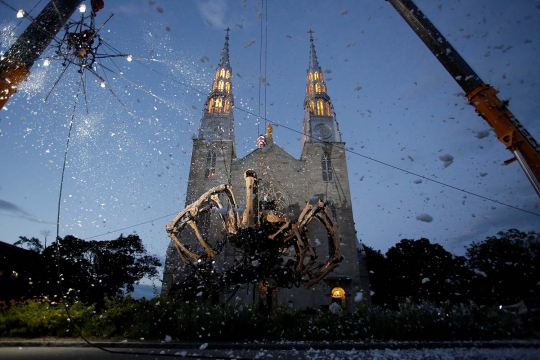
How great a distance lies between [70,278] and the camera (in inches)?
1118

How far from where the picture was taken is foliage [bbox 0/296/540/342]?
809 cm

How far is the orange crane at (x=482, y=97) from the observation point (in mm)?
6590

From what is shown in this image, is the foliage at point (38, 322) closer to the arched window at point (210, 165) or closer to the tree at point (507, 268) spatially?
the arched window at point (210, 165)

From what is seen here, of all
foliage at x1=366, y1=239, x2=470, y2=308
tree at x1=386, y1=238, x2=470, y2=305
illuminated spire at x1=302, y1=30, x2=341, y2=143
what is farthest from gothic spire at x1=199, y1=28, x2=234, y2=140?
tree at x1=386, y1=238, x2=470, y2=305

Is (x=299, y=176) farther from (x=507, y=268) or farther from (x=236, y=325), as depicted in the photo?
(x=507, y=268)

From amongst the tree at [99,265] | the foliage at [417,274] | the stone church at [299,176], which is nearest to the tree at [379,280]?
the foliage at [417,274]

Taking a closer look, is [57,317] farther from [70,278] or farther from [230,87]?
[230,87]

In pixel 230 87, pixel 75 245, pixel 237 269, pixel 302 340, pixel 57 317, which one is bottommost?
pixel 302 340

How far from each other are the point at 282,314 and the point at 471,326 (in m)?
5.92

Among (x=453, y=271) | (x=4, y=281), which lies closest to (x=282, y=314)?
(x=4, y=281)

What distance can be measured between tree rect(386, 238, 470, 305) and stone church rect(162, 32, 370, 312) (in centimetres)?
831

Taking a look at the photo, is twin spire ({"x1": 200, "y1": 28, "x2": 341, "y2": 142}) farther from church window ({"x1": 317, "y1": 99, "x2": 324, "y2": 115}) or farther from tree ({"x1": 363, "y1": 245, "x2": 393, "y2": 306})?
tree ({"x1": 363, "y1": 245, "x2": 393, "y2": 306})

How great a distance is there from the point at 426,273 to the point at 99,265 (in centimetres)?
3902

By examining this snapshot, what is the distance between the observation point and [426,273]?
34250mm
